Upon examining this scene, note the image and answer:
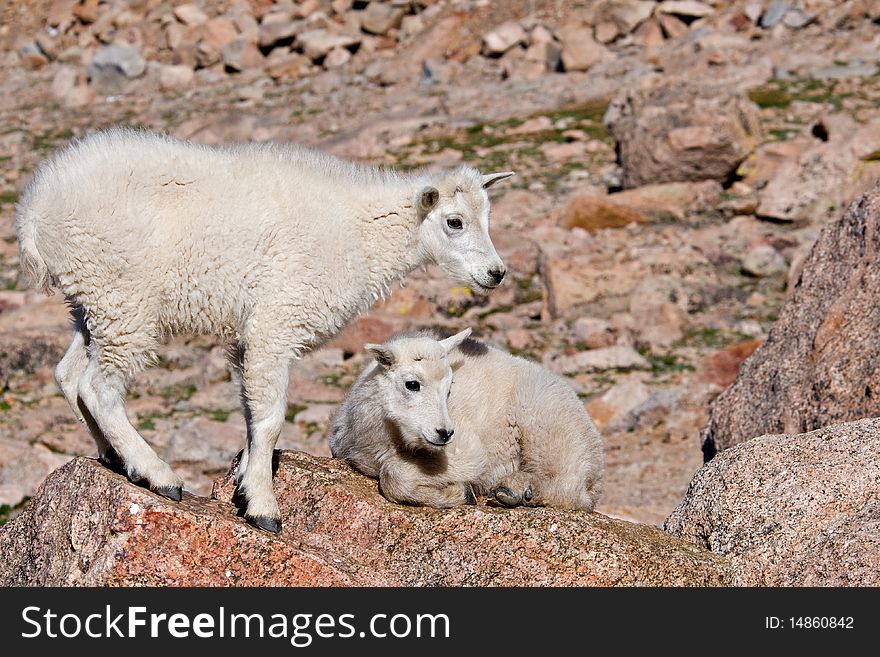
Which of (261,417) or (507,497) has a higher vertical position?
(261,417)

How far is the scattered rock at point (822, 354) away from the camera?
27.6 feet

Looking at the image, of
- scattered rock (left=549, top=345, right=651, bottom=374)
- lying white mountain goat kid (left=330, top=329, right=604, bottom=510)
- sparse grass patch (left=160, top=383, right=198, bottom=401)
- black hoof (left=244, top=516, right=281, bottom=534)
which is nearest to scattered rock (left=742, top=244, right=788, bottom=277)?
scattered rock (left=549, top=345, right=651, bottom=374)

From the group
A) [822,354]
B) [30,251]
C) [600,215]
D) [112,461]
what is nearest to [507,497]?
[112,461]

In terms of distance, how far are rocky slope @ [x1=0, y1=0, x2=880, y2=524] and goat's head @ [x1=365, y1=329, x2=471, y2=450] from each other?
12.5 ft

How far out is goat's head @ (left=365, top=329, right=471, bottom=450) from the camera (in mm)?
6945

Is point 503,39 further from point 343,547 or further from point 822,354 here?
point 343,547

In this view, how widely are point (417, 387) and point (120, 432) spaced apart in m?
1.80

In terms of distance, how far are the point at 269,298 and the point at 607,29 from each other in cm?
2856

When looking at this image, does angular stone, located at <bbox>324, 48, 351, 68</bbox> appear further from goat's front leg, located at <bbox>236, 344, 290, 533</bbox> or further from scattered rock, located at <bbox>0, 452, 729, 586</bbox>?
scattered rock, located at <bbox>0, 452, 729, 586</bbox>

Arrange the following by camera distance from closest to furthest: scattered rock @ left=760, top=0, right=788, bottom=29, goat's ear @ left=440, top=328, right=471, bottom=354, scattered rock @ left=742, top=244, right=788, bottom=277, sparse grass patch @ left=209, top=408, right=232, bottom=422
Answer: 1. goat's ear @ left=440, top=328, right=471, bottom=354
2. sparse grass patch @ left=209, top=408, right=232, bottom=422
3. scattered rock @ left=742, top=244, right=788, bottom=277
4. scattered rock @ left=760, top=0, right=788, bottom=29

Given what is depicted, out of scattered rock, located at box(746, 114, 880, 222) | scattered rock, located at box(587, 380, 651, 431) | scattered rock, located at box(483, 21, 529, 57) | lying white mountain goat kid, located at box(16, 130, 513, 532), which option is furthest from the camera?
scattered rock, located at box(483, 21, 529, 57)

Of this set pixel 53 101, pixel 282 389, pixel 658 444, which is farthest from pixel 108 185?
pixel 53 101

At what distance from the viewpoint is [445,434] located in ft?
22.4

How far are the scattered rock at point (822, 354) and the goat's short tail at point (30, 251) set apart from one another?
5.28m
